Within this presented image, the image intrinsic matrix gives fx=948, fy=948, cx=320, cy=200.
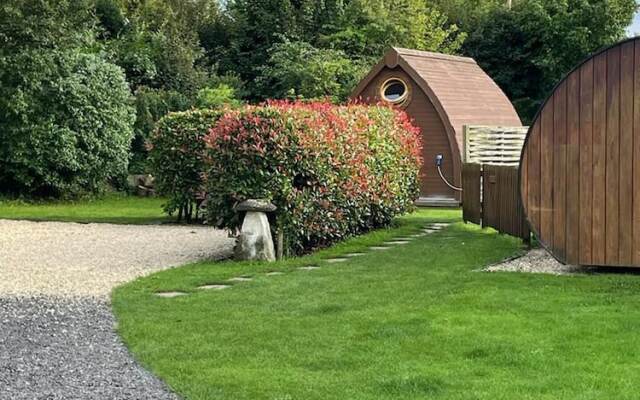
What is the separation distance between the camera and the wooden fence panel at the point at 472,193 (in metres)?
15.9

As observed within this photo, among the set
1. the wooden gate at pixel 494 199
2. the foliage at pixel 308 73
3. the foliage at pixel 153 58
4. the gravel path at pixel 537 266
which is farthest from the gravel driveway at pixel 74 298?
the foliage at pixel 308 73

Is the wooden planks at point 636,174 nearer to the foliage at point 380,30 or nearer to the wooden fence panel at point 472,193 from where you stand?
the wooden fence panel at point 472,193

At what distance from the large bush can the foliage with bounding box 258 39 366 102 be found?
1151 centimetres

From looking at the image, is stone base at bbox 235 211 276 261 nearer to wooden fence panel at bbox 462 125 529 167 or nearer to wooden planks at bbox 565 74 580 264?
wooden planks at bbox 565 74 580 264

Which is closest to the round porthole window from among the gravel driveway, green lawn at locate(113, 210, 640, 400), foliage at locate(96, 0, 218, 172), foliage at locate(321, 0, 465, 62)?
foliage at locate(96, 0, 218, 172)

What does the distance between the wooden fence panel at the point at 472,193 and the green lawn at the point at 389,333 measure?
493 cm

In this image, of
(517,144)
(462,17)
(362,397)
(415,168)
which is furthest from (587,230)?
(462,17)

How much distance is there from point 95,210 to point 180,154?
518 cm

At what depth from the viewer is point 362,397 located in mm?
5418

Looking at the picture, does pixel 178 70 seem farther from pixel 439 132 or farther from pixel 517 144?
pixel 517 144

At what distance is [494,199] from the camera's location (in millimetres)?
14734

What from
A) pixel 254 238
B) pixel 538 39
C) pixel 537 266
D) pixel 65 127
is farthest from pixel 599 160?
pixel 538 39

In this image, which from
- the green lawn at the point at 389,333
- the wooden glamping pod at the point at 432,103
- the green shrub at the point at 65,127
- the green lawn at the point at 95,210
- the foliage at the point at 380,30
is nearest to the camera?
the green lawn at the point at 389,333

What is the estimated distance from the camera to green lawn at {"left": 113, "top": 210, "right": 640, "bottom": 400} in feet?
18.6
